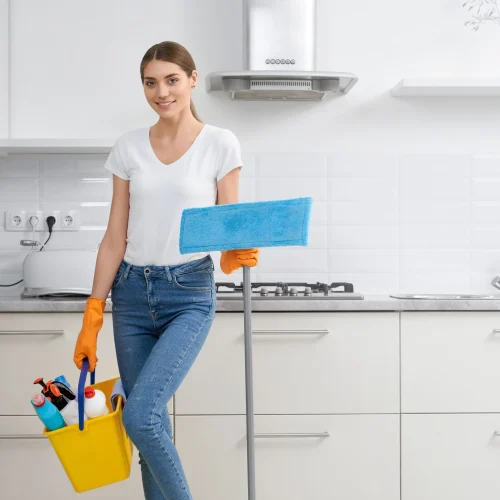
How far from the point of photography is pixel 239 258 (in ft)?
6.05

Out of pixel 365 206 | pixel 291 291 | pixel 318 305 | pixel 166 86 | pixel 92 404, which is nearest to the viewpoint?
pixel 92 404

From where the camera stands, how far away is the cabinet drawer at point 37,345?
2498 millimetres

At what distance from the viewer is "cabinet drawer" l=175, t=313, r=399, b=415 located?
2484mm

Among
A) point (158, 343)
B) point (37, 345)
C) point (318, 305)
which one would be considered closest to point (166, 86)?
point (158, 343)

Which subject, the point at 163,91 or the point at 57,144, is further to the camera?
the point at 57,144

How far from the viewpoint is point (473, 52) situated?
3.12 metres

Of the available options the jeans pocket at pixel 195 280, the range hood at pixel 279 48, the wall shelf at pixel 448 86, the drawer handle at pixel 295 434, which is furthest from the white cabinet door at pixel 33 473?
the wall shelf at pixel 448 86

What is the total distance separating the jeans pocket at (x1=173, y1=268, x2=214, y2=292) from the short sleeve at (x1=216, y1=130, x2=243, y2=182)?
25cm

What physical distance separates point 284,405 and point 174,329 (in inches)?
29.7

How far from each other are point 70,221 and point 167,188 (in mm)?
1241

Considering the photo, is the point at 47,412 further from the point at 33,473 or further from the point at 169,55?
the point at 169,55

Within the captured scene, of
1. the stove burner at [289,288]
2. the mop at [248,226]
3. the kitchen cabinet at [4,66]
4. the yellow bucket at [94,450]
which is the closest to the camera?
the mop at [248,226]

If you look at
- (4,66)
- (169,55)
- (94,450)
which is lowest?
(94,450)

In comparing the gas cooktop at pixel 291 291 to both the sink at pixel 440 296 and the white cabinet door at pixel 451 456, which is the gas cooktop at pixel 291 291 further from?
the white cabinet door at pixel 451 456
